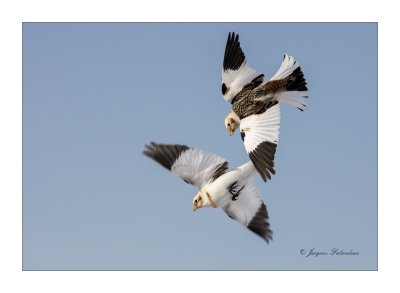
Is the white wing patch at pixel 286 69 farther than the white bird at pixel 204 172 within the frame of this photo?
Yes

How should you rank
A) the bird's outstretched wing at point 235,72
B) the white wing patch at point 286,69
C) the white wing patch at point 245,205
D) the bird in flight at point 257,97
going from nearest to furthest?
the bird in flight at point 257,97, the white wing patch at point 286,69, the white wing patch at point 245,205, the bird's outstretched wing at point 235,72

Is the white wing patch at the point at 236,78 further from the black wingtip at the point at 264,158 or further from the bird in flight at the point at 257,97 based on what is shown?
the black wingtip at the point at 264,158

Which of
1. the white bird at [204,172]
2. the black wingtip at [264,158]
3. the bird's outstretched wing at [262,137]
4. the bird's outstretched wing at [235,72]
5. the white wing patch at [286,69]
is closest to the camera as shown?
the black wingtip at [264,158]

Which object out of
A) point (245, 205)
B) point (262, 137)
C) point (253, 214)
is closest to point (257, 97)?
point (262, 137)

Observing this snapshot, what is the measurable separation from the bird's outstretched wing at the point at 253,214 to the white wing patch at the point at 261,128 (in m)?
1.09

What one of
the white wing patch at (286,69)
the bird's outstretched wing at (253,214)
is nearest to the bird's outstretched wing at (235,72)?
the white wing patch at (286,69)

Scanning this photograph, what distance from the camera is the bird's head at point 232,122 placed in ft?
34.2

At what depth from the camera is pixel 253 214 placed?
10.7 meters

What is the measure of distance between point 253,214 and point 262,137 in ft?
5.02

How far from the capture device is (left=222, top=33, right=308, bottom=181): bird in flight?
966cm

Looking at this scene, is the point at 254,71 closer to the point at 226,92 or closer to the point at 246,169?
the point at 226,92

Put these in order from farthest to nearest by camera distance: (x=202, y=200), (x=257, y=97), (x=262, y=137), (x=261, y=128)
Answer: (x=257, y=97) → (x=202, y=200) → (x=261, y=128) → (x=262, y=137)

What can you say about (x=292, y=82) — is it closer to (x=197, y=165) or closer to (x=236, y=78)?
(x=236, y=78)

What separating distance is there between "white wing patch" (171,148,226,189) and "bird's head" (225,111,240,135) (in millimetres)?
574
